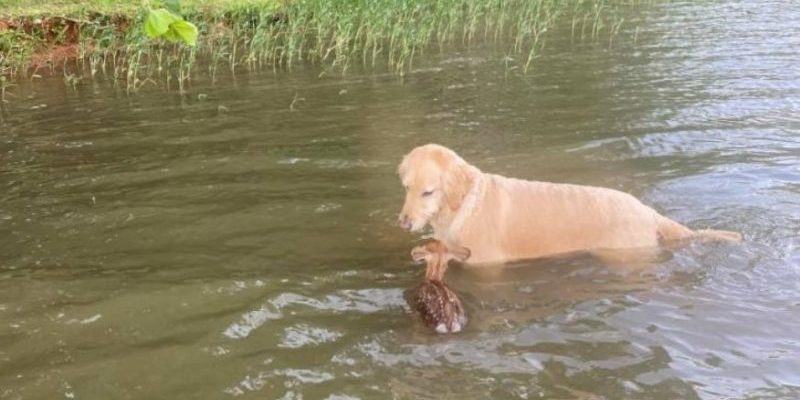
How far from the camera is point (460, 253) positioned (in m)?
6.57

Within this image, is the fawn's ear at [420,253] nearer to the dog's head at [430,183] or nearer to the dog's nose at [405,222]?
the dog's head at [430,183]

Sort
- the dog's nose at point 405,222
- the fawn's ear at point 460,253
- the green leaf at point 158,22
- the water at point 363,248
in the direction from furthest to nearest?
the fawn's ear at point 460,253 → the dog's nose at point 405,222 → the water at point 363,248 → the green leaf at point 158,22

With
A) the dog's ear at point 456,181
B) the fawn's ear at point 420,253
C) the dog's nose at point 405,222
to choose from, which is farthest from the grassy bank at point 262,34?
the dog's nose at point 405,222

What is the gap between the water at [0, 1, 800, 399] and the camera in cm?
499

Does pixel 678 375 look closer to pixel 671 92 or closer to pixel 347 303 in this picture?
pixel 347 303

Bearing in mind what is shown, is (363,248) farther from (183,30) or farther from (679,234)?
(183,30)

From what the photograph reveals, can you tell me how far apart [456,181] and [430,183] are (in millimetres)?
276

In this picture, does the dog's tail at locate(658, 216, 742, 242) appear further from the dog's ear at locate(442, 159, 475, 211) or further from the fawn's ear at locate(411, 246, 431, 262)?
the fawn's ear at locate(411, 246, 431, 262)

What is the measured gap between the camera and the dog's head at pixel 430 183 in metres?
6.26

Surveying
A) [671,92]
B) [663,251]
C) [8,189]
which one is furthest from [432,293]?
[671,92]

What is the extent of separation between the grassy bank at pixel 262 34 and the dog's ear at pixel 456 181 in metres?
9.49

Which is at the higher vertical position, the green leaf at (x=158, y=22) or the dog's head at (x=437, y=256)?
the green leaf at (x=158, y=22)

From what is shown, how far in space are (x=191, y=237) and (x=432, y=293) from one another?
9.90 feet

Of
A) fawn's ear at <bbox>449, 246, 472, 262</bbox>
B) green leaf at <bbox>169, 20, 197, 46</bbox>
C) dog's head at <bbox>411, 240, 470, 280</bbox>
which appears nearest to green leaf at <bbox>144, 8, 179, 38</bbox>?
green leaf at <bbox>169, 20, 197, 46</bbox>
